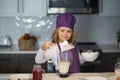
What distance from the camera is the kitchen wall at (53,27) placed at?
14.3ft

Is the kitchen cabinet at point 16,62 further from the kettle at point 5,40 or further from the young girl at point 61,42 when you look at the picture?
the young girl at point 61,42

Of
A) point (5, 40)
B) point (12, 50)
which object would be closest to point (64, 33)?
point (12, 50)

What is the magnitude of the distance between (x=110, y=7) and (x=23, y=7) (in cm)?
124

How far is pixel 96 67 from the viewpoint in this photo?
3.77 metres

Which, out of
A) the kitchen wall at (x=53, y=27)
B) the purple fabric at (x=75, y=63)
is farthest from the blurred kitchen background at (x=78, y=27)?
the purple fabric at (x=75, y=63)

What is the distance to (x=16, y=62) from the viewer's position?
3.81 metres

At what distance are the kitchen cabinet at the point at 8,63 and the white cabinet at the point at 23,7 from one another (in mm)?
Result: 638

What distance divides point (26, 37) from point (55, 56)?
5.83ft

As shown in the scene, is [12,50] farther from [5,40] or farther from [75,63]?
[75,63]

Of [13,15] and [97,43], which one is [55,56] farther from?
[97,43]

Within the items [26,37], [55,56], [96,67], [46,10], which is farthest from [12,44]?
[55,56]

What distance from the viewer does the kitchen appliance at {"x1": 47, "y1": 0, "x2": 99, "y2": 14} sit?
3891mm

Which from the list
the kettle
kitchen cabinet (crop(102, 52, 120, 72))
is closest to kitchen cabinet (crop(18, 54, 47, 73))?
the kettle

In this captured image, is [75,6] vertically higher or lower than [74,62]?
higher
